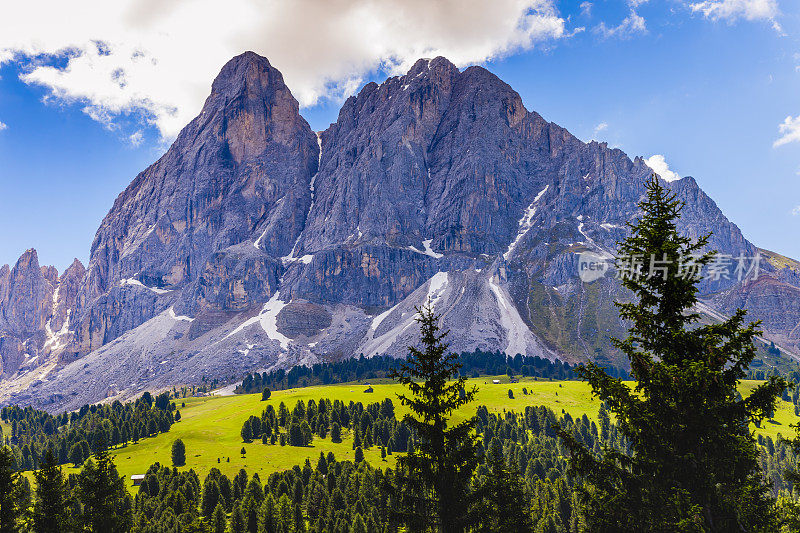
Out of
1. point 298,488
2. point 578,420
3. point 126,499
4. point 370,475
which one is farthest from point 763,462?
point 126,499

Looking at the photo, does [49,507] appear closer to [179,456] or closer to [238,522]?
[238,522]

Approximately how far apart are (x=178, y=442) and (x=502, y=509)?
123290mm

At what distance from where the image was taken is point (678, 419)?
56.7 ft

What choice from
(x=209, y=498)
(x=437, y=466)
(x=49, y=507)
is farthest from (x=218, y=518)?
(x=437, y=466)

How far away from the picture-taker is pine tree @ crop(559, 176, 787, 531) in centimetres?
1669

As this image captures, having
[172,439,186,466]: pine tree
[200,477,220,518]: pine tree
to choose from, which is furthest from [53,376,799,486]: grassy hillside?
[200,477,220,518]: pine tree

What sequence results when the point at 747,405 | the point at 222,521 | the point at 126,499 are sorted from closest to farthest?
the point at 747,405, the point at 222,521, the point at 126,499

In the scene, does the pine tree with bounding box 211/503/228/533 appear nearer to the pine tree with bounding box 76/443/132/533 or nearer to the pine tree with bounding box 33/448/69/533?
the pine tree with bounding box 33/448/69/533

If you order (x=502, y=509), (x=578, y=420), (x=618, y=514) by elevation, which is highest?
(x=618, y=514)

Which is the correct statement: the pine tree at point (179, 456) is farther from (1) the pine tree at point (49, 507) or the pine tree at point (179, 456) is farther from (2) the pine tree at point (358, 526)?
(1) the pine tree at point (49, 507)

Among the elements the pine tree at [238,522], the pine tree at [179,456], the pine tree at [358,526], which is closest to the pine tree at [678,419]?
the pine tree at [358,526]

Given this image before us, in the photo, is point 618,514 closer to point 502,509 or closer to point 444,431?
point 444,431

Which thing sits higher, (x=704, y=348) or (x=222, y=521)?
(x=704, y=348)

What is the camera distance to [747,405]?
16.6 metres
